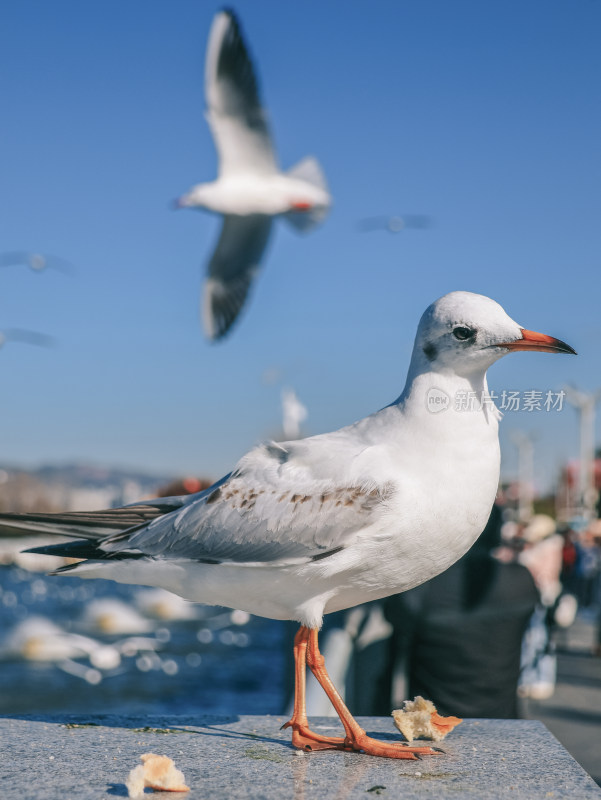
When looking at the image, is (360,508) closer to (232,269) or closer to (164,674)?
(232,269)

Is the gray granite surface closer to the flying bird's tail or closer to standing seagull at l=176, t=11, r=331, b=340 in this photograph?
standing seagull at l=176, t=11, r=331, b=340

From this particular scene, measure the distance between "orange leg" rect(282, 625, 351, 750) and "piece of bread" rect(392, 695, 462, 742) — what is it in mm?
278

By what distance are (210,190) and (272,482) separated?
1107 cm

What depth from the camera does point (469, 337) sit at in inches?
138

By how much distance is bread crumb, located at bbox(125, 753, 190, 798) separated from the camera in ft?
10.4

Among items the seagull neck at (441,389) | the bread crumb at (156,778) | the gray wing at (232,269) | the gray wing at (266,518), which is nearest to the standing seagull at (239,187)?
the gray wing at (232,269)

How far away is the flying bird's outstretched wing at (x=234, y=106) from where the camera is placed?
11242 millimetres

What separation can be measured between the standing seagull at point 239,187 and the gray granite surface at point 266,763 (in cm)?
706

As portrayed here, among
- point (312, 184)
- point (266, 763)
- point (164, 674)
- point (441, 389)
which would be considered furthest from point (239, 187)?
point (164, 674)

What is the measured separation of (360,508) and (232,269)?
9350 millimetres

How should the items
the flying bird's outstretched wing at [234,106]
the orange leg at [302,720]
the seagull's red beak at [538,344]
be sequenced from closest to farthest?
the seagull's red beak at [538,344] → the orange leg at [302,720] → the flying bird's outstretched wing at [234,106]

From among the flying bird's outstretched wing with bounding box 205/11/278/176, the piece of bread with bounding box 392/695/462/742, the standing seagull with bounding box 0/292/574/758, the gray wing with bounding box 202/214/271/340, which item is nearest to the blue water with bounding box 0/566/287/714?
the gray wing with bounding box 202/214/271/340

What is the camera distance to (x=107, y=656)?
88.0 feet

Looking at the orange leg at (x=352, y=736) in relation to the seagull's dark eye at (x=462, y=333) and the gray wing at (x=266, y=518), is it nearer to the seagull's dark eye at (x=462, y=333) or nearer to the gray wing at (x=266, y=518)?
the gray wing at (x=266, y=518)
